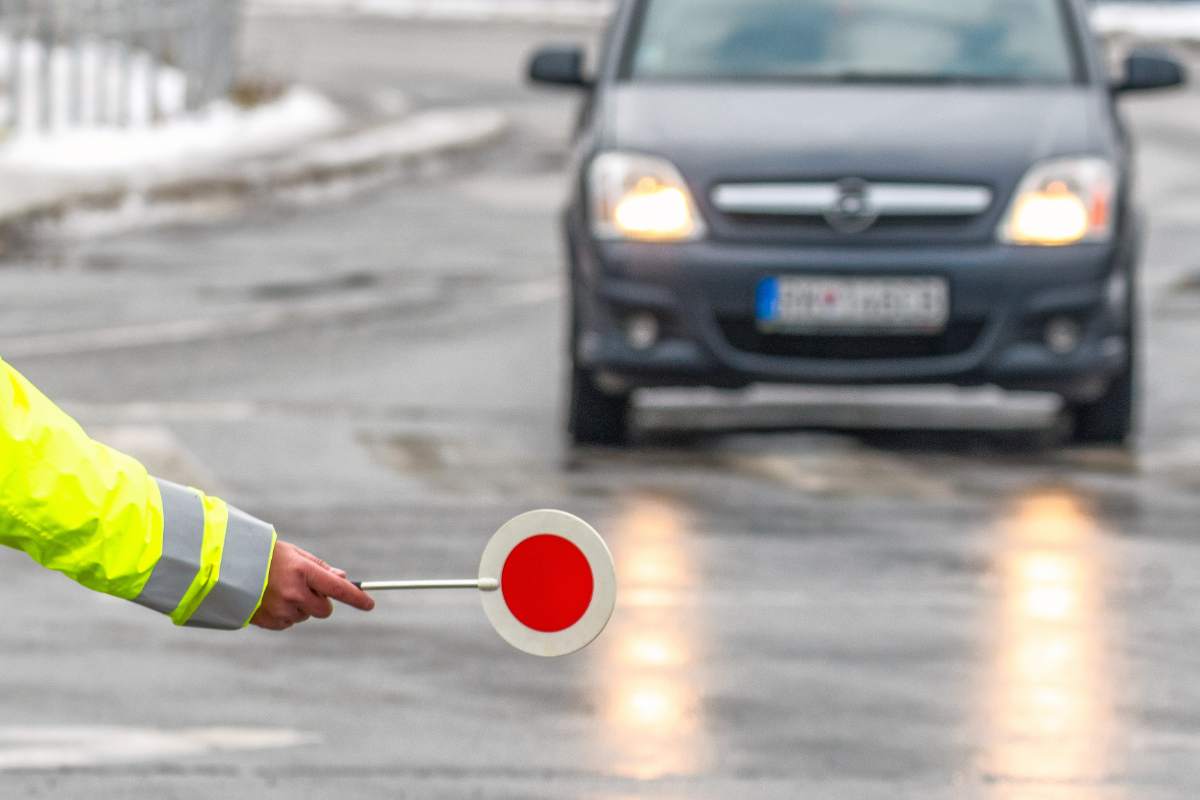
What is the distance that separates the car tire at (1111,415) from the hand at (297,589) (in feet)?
23.4

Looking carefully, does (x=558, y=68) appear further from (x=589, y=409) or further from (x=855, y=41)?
(x=589, y=409)

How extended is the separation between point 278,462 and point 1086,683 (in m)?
3.98

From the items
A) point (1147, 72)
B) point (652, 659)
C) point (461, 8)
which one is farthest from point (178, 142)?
point (461, 8)

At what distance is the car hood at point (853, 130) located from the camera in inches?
412

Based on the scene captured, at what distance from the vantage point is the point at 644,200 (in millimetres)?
10453

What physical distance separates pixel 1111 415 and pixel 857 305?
3.55 ft

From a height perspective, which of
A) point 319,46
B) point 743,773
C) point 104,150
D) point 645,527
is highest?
point 743,773

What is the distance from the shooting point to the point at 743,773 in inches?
236

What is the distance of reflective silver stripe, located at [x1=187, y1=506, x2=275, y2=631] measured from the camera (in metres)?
3.90

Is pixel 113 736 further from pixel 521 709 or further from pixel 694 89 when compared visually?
pixel 694 89

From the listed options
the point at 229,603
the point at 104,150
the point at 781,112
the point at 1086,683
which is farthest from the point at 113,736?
the point at 104,150

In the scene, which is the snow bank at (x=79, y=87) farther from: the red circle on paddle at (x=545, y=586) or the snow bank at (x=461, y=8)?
the snow bank at (x=461, y=8)

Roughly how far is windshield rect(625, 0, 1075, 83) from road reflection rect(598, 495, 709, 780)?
2228mm

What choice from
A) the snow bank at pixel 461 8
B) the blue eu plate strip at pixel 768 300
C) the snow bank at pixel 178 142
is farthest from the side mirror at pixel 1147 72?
the snow bank at pixel 461 8
